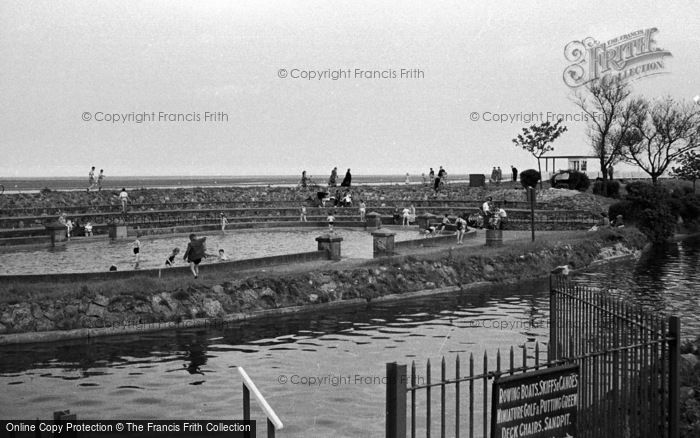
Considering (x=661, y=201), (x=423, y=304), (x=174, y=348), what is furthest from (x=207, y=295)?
(x=661, y=201)

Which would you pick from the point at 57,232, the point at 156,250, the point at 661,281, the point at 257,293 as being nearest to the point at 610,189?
the point at 661,281

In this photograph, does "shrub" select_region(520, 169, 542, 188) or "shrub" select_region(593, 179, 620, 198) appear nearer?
"shrub" select_region(593, 179, 620, 198)

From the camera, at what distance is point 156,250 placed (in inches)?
1378

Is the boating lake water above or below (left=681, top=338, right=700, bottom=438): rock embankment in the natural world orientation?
below

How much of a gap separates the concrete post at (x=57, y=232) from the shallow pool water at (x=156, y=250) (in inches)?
20.9

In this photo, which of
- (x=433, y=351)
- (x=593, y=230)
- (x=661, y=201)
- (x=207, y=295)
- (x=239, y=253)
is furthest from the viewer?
(x=661, y=201)

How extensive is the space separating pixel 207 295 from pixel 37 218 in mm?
24202

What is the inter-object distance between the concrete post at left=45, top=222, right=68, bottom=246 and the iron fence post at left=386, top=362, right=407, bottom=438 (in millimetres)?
33551

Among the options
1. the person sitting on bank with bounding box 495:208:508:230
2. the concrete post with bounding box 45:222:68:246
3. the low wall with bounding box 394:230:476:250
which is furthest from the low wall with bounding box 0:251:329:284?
the person sitting on bank with bounding box 495:208:508:230

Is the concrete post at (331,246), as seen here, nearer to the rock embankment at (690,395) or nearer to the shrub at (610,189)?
the rock embankment at (690,395)

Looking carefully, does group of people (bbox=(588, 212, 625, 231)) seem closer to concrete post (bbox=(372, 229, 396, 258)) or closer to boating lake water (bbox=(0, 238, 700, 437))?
concrete post (bbox=(372, 229, 396, 258))

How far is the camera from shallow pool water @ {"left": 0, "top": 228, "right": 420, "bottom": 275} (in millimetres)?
29494

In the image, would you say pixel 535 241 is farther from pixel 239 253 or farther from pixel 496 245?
pixel 239 253

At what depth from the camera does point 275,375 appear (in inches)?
664
